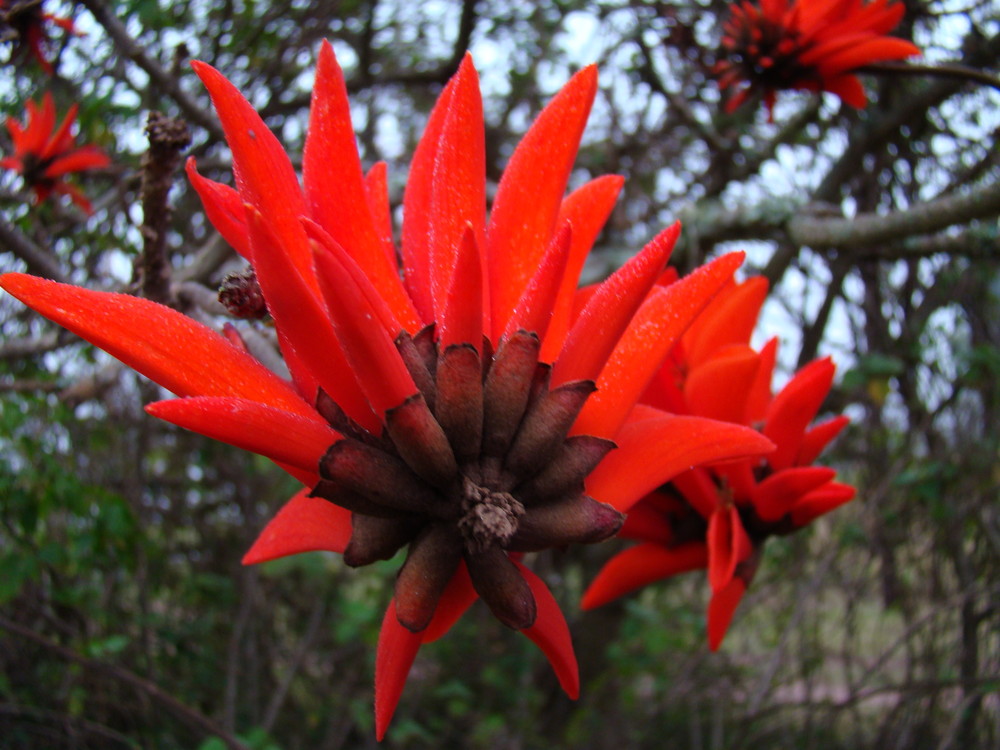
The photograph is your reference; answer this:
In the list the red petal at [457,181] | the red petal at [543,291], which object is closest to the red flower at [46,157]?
the red petal at [457,181]

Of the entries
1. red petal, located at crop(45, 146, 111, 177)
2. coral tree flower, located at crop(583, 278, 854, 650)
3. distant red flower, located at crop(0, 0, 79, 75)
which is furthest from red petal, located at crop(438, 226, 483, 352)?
red petal, located at crop(45, 146, 111, 177)

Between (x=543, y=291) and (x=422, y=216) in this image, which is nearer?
(x=543, y=291)

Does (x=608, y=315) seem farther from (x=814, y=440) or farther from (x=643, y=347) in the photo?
(x=814, y=440)

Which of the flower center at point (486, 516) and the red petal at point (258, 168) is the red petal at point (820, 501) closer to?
the flower center at point (486, 516)

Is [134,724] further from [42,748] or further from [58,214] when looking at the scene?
[58,214]

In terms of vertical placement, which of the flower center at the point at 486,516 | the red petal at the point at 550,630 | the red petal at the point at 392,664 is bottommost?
the red petal at the point at 392,664

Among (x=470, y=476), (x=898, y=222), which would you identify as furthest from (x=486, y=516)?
(x=898, y=222)

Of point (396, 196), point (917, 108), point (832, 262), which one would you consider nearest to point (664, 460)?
point (396, 196)
